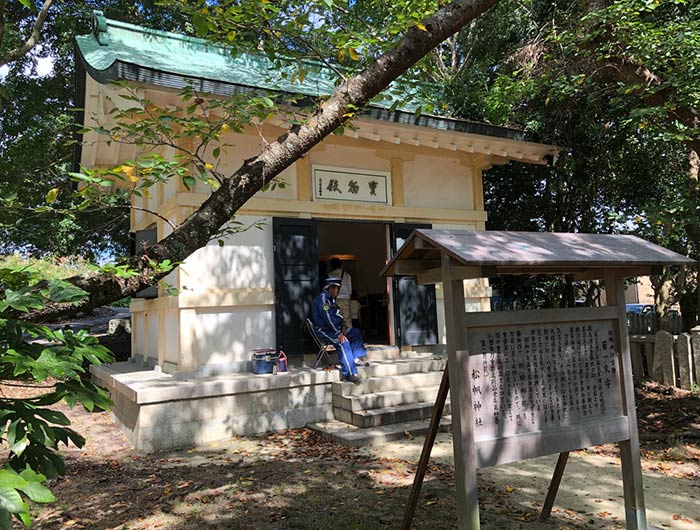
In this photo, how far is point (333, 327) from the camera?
24.6 feet

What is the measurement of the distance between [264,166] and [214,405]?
4.15 m

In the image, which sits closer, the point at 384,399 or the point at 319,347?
the point at 384,399

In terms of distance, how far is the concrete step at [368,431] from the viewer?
6.16m

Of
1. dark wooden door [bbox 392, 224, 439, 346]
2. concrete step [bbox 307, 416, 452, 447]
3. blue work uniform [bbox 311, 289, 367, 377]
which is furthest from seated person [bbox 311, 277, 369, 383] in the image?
dark wooden door [bbox 392, 224, 439, 346]

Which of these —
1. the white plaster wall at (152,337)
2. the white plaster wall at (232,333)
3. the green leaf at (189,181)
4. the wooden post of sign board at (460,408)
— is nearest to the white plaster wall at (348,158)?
the white plaster wall at (232,333)

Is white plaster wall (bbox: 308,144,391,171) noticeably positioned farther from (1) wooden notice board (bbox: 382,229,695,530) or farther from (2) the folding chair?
(1) wooden notice board (bbox: 382,229,695,530)

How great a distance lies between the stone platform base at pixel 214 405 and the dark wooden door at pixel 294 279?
0.51 meters

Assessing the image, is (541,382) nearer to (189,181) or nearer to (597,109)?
(189,181)

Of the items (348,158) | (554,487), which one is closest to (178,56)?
(348,158)

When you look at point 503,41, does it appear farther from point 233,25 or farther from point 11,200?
A: point 11,200

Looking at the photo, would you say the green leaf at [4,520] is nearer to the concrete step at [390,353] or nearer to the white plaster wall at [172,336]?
the white plaster wall at [172,336]

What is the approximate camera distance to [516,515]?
4.14 metres

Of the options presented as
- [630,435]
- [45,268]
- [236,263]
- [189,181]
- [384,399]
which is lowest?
[384,399]

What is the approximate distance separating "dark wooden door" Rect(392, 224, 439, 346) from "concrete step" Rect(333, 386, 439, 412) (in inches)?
59.7
